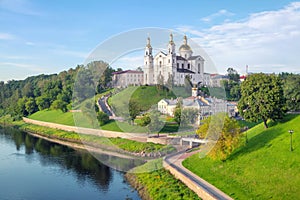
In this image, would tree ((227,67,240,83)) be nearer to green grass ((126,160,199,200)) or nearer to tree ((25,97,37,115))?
tree ((25,97,37,115))

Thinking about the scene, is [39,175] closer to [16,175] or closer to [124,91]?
[16,175]

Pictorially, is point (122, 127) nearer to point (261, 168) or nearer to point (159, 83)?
point (159, 83)

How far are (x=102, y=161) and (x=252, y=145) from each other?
1332 cm

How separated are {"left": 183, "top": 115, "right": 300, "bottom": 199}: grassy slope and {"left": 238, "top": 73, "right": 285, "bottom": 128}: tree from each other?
3.63 feet

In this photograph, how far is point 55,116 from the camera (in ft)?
170

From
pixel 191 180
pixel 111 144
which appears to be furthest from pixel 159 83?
pixel 191 180

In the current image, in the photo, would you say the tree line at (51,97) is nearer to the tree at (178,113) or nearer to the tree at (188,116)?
the tree at (178,113)

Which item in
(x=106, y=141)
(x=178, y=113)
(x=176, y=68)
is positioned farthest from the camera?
(x=176, y=68)

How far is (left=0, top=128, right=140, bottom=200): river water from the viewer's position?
20.1m

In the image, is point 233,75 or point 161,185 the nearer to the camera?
point 161,185

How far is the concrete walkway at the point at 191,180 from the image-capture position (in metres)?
16.4

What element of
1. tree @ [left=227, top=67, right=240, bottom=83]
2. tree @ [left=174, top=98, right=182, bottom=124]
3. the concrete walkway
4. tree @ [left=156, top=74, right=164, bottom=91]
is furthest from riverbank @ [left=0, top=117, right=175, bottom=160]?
tree @ [left=227, top=67, right=240, bottom=83]

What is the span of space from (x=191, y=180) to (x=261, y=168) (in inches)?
157

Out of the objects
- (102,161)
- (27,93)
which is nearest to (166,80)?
(102,161)
